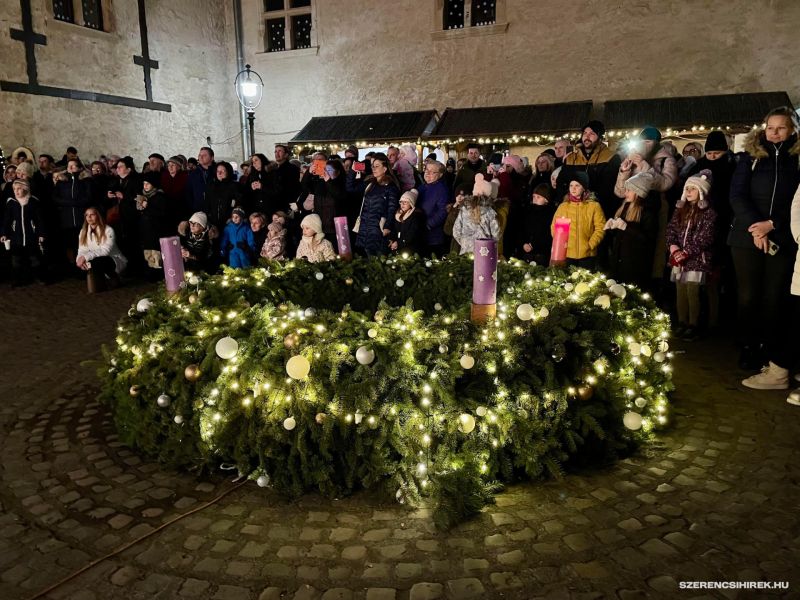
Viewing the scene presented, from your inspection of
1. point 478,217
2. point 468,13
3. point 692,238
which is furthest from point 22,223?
point 468,13

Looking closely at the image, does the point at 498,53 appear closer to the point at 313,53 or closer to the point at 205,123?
the point at 313,53

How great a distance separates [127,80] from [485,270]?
14.9m

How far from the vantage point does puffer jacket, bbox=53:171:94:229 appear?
31.3 feet

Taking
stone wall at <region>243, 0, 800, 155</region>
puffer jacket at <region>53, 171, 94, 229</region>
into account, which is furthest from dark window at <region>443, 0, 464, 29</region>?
puffer jacket at <region>53, 171, 94, 229</region>

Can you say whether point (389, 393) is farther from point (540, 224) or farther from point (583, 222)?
point (540, 224)

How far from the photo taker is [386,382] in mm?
3018

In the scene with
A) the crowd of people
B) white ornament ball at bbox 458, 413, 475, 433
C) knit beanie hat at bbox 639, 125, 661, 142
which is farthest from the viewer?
knit beanie hat at bbox 639, 125, 661, 142

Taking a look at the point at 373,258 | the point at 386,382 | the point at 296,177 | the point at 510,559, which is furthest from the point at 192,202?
the point at 510,559

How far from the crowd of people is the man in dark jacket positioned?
0.09 ft

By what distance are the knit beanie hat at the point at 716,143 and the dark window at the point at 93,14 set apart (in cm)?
1439

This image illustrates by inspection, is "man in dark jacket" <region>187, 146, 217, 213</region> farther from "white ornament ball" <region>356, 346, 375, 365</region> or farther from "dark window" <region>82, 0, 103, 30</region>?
"dark window" <region>82, 0, 103, 30</region>

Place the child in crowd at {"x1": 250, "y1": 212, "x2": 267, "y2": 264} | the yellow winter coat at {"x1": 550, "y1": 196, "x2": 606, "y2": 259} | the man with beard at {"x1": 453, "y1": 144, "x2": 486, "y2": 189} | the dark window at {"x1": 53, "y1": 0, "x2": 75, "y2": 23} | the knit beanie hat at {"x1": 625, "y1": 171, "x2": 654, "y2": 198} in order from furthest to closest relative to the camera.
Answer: the dark window at {"x1": 53, "y1": 0, "x2": 75, "y2": 23} < the child in crowd at {"x1": 250, "y1": 212, "x2": 267, "y2": 264} < the man with beard at {"x1": 453, "y1": 144, "x2": 486, "y2": 189} < the yellow winter coat at {"x1": 550, "y1": 196, "x2": 606, "y2": 259} < the knit beanie hat at {"x1": 625, "y1": 171, "x2": 654, "y2": 198}

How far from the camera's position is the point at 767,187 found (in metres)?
4.68

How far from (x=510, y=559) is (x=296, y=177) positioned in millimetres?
7461
